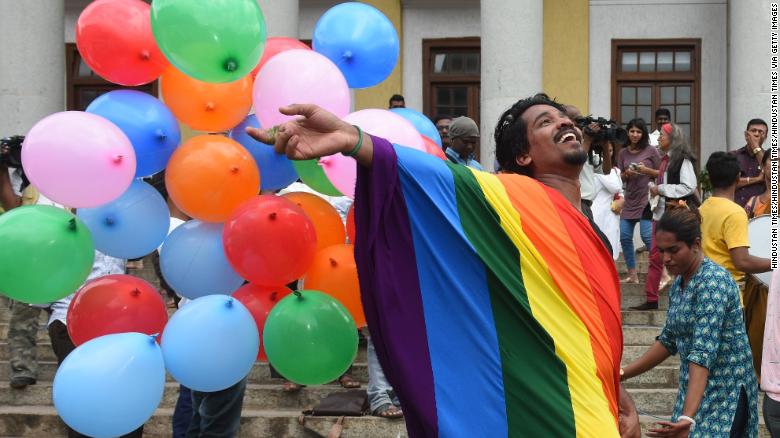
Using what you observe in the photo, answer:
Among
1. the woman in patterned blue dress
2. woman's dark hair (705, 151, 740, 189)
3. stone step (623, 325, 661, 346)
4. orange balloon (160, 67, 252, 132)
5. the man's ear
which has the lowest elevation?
stone step (623, 325, 661, 346)

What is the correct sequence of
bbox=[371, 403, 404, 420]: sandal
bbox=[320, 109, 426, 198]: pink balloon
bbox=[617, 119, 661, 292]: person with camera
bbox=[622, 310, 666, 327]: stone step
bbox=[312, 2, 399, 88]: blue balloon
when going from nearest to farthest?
bbox=[320, 109, 426, 198]: pink balloon
bbox=[312, 2, 399, 88]: blue balloon
bbox=[371, 403, 404, 420]: sandal
bbox=[622, 310, 666, 327]: stone step
bbox=[617, 119, 661, 292]: person with camera

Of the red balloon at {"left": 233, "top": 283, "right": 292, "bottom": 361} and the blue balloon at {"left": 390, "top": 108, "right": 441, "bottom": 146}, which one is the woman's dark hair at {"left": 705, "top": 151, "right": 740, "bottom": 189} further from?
the red balloon at {"left": 233, "top": 283, "right": 292, "bottom": 361}

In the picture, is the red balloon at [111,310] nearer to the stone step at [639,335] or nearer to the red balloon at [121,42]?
the red balloon at [121,42]

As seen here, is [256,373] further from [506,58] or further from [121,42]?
[506,58]

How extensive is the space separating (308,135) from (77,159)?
1325mm

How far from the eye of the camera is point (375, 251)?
351 centimetres

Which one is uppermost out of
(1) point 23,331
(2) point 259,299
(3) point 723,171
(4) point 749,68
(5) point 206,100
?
(4) point 749,68

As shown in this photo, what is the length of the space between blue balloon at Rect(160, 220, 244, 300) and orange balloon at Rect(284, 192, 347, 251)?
373 millimetres

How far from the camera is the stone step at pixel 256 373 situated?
Result: 9266 mm

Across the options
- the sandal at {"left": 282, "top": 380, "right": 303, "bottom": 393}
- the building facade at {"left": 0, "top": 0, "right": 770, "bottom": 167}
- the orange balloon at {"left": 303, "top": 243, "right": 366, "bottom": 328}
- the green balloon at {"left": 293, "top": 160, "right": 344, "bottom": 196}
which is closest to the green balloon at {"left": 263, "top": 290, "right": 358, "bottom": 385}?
the orange balloon at {"left": 303, "top": 243, "right": 366, "bottom": 328}

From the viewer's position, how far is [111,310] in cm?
455

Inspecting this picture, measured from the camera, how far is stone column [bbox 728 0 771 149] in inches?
556

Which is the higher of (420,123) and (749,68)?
(749,68)

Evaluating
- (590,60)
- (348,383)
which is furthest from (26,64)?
(590,60)
